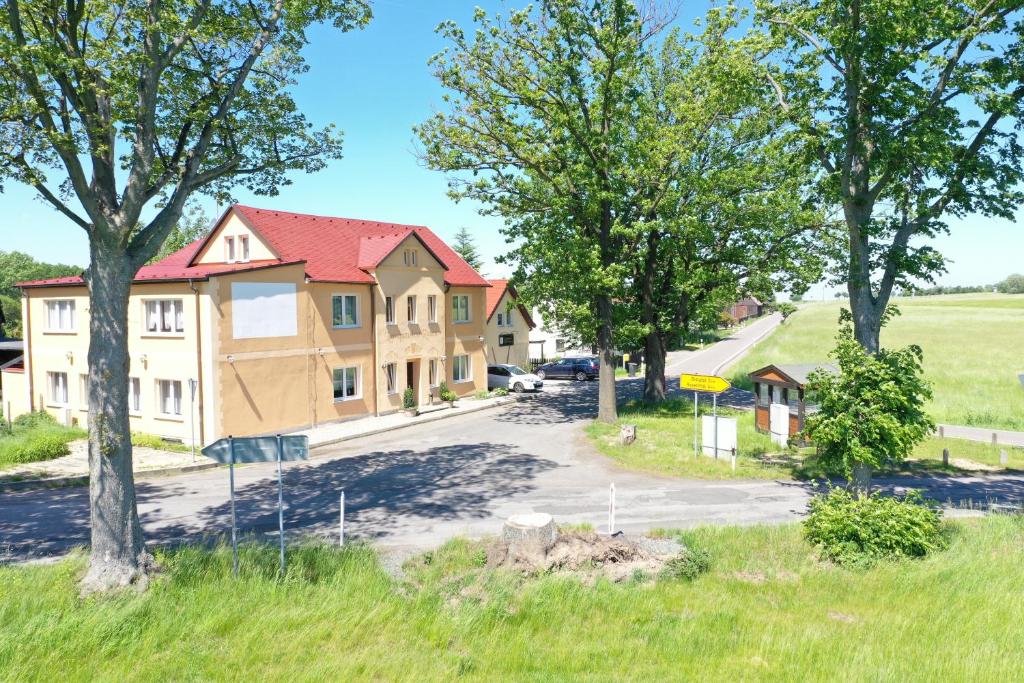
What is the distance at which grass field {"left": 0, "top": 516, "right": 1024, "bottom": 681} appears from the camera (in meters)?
6.88

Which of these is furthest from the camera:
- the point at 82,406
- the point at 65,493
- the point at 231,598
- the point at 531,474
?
the point at 82,406

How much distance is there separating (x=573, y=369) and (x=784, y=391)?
22.0 metres

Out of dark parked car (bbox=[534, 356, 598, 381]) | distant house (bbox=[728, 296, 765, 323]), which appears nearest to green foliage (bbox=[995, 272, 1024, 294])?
distant house (bbox=[728, 296, 765, 323])

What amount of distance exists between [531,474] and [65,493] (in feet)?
38.6

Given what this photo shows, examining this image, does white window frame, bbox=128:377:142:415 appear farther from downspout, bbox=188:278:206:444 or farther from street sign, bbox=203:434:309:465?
street sign, bbox=203:434:309:465

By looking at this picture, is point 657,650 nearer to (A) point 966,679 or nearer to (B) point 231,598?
(A) point 966,679

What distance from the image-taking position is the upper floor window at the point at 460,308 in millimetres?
34531

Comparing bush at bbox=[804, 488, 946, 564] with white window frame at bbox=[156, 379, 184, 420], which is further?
white window frame at bbox=[156, 379, 184, 420]

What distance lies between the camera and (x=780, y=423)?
22281 mm

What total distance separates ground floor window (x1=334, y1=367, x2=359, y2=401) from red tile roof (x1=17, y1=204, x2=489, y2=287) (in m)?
3.73

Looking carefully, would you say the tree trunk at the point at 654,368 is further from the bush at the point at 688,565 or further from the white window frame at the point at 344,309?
the bush at the point at 688,565

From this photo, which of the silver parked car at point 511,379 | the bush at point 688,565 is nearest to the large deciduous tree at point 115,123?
the bush at point 688,565

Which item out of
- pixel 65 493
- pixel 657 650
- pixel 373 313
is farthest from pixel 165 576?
pixel 373 313

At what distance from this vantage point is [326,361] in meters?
26.6
